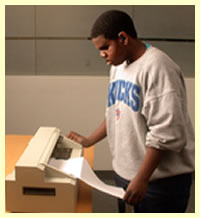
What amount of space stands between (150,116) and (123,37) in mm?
316

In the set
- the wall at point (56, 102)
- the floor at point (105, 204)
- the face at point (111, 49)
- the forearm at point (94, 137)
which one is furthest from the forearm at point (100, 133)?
the wall at point (56, 102)

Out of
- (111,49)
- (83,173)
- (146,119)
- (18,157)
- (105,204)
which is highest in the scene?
(111,49)

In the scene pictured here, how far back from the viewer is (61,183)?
1038 mm

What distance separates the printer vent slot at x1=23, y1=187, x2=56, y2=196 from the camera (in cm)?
106

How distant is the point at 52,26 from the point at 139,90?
5.60 feet

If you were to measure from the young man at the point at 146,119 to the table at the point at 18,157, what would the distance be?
167 millimetres

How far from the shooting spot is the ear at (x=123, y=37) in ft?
3.57

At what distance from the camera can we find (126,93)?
1144mm

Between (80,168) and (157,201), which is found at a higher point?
(80,168)

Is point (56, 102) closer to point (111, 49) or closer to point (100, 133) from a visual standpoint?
point (100, 133)

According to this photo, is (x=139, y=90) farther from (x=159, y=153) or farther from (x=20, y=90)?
(x=20, y=90)

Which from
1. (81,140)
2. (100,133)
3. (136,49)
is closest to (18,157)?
(81,140)

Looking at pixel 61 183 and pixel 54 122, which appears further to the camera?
pixel 54 122

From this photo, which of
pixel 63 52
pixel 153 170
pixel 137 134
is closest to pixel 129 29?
pixel 137 134
